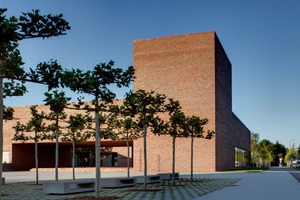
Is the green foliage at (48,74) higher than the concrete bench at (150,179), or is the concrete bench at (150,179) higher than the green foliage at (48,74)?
the green foliage at (48,74)

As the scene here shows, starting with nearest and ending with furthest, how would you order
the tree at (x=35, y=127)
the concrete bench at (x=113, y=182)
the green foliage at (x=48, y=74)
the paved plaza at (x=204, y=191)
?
the green foliage at (x=48, y=74), the paved plaza at (x=204, y=191), the concrete bench at (x=113, y=182), the tree at (x=35, y=127)

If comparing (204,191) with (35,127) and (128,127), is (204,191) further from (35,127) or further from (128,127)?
(35,127)

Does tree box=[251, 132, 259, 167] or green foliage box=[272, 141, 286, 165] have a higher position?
tree box=[251, 132, 259, 167]

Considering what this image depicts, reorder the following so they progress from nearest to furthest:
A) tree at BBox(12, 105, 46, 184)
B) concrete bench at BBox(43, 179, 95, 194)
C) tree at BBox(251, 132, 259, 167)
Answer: concrete bench at BBox(43, 179, 95, 194)
tree at BBox(12, 105, 46, 184)
tree at BBox(251, 132, 259, 167)

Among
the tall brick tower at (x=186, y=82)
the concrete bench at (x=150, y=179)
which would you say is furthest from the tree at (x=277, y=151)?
the concrete bench at (x=150, y=179)

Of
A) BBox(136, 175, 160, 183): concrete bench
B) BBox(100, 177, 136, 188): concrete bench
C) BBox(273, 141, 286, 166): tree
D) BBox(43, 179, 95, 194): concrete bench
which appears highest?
BBox(43, 179, 95, 194): concrete bench

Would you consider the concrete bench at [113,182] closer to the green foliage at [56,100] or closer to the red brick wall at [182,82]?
the green foliage at [56,100]

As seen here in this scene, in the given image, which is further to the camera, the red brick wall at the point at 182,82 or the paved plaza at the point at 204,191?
the red brick wall at the point at 182,82

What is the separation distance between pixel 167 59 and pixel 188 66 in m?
2.66

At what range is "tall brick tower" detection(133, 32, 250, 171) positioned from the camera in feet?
127

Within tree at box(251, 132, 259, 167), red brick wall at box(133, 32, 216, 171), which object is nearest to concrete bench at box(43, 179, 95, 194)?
red brick wall at box(133, 32, 216, 171)

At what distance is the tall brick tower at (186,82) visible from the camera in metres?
38.8

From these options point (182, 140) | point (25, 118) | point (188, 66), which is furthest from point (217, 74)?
point (25, 118)

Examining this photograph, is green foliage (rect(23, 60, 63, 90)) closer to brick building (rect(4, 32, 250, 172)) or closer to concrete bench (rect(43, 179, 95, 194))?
concrete bench (rect(43, 179, 95, 194))
